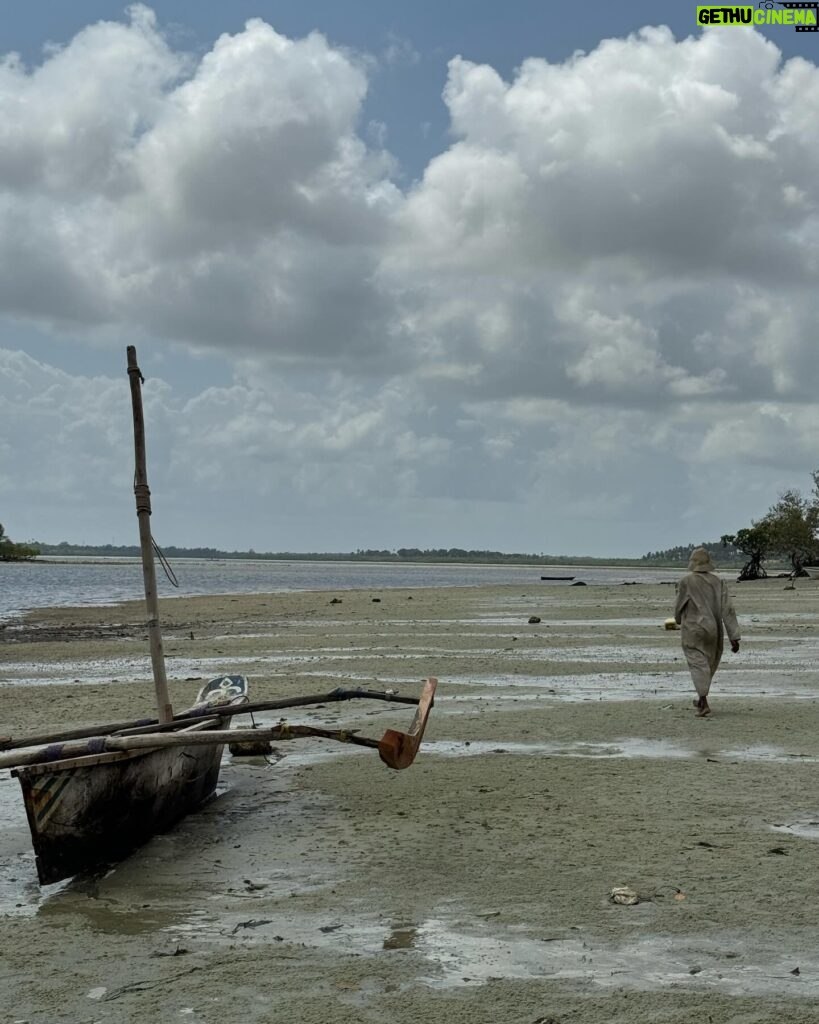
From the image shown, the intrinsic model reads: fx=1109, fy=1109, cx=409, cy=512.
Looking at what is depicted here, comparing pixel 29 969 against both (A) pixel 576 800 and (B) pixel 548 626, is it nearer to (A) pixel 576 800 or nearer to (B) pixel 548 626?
(A) pixel 576 800

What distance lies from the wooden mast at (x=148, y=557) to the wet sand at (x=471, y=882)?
1045mm

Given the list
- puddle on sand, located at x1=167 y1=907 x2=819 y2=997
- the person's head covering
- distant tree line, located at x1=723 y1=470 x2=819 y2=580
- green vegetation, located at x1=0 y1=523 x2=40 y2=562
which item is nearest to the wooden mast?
puddle on sand, located at x1=167 y1=907 x2=819 y2=997

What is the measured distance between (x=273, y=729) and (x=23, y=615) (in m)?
30.9

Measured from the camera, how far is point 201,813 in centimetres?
852

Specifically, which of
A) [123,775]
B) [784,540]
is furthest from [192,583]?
[123,775]

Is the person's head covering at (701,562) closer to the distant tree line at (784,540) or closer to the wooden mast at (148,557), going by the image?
the wooden mast at (148,557)

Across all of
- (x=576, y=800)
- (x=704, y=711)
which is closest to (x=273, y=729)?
(x=576, y=800)

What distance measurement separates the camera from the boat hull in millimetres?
6605

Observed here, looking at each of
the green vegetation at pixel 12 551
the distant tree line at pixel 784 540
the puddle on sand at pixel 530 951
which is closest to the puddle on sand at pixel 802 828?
the puddle on sand at pixel 530 951

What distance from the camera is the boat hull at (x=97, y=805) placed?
21.7ft

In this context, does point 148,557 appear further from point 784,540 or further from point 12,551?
point 12,551

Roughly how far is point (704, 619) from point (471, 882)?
23.3 ft

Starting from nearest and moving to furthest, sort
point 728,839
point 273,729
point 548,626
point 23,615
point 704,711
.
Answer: point 728,839 < point 273,729 < point 704,711 < point 548,626 < point 23,615

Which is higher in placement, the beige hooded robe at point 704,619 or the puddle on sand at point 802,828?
the beige hooded robe at point 704,619
